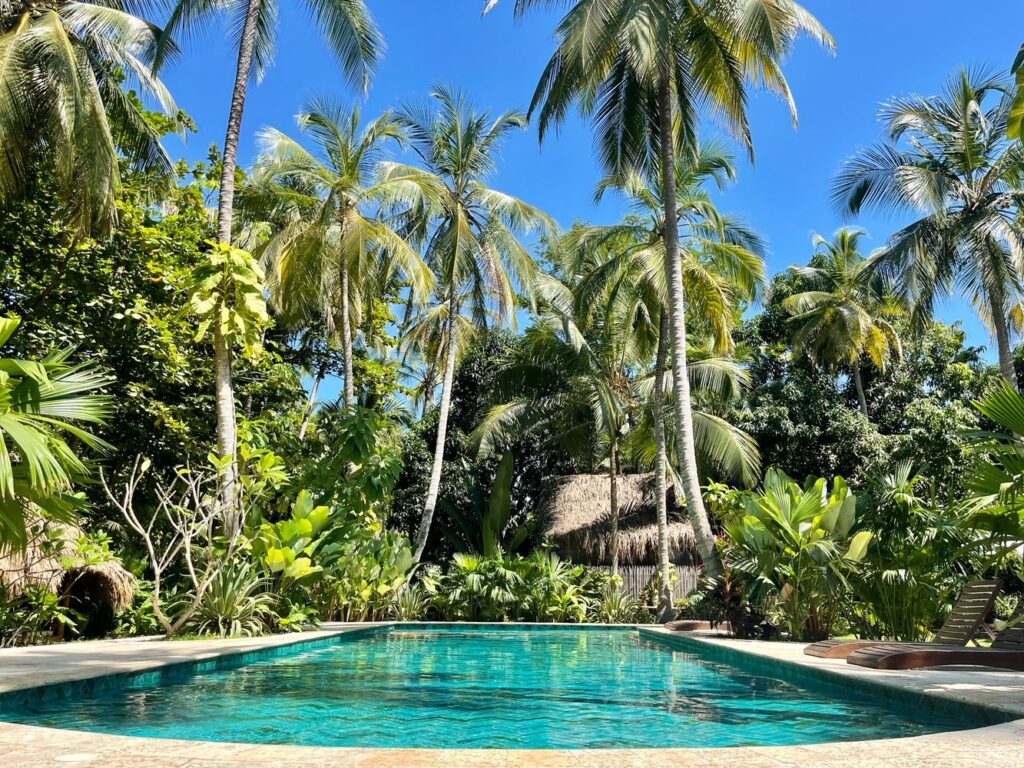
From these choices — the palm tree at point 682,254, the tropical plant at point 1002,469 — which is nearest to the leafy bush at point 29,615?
the tropical plant at point 1002,469

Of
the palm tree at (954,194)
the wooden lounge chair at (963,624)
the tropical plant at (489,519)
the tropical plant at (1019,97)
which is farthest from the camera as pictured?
the tropical plant at (489,519)

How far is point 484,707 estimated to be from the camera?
571 centimetres

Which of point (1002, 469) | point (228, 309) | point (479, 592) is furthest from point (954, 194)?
point (228, 309)

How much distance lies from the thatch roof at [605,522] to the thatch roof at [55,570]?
11.3 m

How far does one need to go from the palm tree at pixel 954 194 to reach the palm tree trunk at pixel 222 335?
11.8 m

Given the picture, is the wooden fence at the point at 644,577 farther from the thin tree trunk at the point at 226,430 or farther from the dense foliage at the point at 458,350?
the thin tree trunk at the point at 226,430

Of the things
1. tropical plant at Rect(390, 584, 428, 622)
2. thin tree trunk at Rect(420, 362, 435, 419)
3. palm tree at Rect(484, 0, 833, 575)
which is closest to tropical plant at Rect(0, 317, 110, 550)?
palm tree at Rect(484, 0, 833, 575)

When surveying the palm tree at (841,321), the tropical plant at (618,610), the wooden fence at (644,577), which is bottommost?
the tropical plant at (618,610)

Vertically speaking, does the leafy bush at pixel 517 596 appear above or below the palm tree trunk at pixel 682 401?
below

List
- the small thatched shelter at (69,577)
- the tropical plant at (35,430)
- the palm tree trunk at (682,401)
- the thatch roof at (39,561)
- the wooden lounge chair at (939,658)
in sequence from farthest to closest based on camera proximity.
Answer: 1. the palm tree trunk at (682,401)
2. the small thatched shelter at (69,577)
3. the thatch roof at (39,561)
4. the wooden lounge chair at (939,658)
5. the tropical plant at (35,430)

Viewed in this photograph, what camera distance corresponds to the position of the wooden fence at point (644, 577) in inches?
726

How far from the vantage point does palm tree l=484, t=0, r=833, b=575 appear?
11.2 meters

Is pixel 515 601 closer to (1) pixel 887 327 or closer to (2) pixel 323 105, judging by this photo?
(2) pixel 323 105

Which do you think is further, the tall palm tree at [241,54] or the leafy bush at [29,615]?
the tall palm tree at [241,54]
